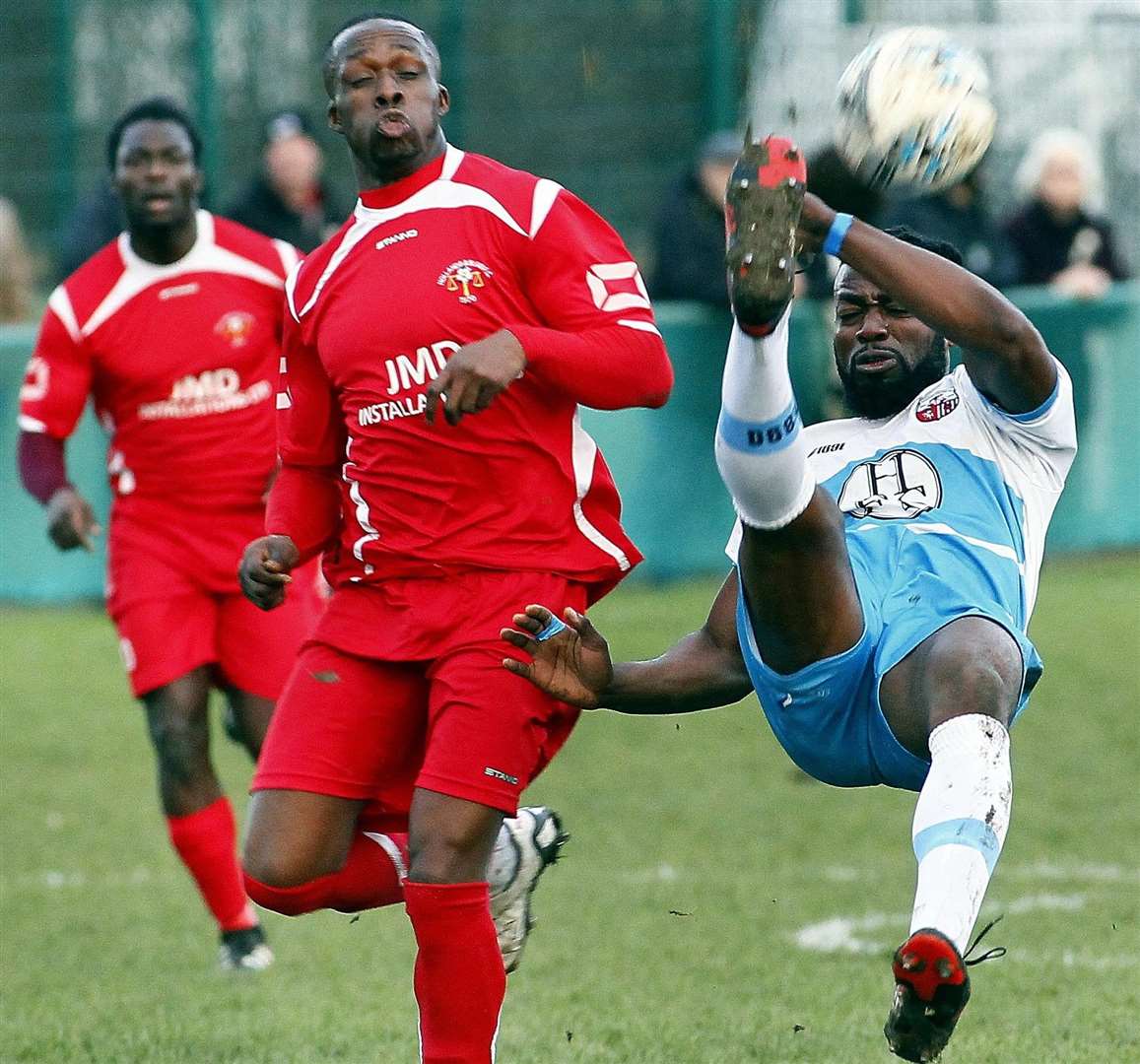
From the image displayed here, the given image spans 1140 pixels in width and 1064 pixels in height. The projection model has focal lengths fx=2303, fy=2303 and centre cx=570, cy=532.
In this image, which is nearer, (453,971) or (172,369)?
(453,971)

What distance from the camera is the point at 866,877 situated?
7809 mm

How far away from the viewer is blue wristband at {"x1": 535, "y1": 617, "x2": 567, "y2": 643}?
502cm

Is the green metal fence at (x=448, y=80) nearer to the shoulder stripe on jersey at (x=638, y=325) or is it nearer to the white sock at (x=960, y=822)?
the shoulder stripe on jersey at (x=638, y=325)

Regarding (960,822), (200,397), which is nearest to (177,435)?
(200,397)

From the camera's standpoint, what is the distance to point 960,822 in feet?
14.5

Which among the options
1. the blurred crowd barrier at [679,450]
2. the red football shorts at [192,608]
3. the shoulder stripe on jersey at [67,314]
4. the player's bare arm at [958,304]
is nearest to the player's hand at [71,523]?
the red football shorts at [192,608]

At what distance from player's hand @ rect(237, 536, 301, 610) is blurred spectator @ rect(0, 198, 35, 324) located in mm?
8701

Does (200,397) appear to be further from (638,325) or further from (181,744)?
(638,325)

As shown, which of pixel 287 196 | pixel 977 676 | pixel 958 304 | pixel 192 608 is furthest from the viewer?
pixel 287 196

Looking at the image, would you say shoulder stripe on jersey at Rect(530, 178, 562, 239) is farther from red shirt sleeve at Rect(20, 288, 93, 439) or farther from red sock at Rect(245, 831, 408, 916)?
red shirt sleeve at Rect(20, 288, 93, 439)

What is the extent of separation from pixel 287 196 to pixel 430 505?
634cm

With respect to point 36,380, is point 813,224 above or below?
above

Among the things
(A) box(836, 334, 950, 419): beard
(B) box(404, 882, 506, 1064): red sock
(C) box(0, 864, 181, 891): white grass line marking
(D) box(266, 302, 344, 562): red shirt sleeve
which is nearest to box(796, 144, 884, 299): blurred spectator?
(A) box(836, 334, 950, 419): beard

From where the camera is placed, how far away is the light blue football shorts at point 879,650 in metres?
4.89
